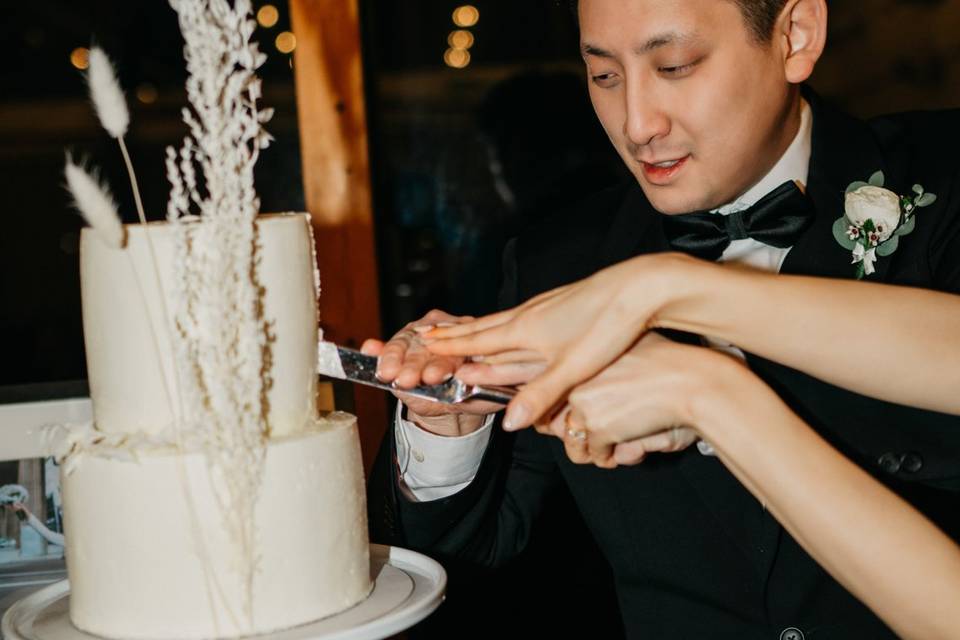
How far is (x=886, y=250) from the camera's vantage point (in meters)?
1.89

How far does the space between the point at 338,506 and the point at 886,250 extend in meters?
1.09

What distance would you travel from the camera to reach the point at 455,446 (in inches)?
74.2

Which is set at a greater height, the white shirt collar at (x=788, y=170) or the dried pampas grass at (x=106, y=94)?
the dried pampas grass at (x=106, y=94)

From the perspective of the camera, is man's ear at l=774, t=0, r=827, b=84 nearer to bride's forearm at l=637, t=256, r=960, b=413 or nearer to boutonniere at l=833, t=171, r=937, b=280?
boutonniere at l=833, t=171, r=937, b=280

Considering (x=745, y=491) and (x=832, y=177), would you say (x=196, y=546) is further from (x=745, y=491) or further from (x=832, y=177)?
(x=832, y=177)

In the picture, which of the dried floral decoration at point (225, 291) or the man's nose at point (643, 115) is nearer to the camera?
the dried floral decoration at point (225, 291)

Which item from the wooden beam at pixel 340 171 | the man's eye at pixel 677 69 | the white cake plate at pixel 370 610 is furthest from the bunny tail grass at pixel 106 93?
the wooden beam at pixel 340 171

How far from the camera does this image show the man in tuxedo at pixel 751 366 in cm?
177

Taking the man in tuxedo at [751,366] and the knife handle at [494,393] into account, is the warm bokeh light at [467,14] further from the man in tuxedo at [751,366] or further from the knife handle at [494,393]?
the knife handle at [494,393]

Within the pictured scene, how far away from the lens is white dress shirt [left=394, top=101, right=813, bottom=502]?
1.88 metres

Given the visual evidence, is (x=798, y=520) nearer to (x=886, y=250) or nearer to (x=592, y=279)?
(x=592, y=279)

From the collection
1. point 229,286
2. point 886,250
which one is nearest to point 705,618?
point 886,250

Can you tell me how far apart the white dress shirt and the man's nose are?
332mm

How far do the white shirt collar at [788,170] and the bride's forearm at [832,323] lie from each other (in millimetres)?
571
